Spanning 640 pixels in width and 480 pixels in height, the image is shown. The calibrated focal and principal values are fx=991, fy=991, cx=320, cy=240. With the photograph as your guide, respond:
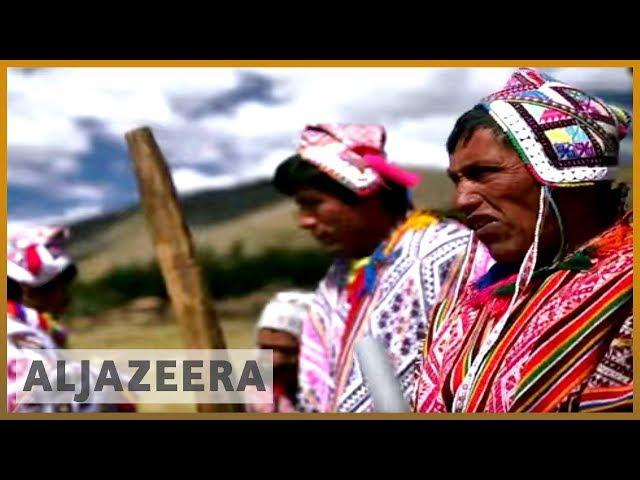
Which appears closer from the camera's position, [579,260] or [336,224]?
[579,260]

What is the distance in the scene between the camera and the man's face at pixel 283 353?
4926 millimetres

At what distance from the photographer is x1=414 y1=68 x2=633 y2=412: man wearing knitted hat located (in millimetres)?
2307

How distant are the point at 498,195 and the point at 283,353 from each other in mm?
2664

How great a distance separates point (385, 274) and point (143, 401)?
1.64m

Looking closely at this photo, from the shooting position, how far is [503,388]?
240 centimetres

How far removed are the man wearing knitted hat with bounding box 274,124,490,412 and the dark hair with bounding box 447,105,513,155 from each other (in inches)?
37.7

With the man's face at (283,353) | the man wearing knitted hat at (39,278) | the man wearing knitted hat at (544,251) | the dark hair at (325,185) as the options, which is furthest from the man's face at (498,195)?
the man wearing knitted hat at (39,278)

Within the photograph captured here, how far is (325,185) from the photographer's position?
3930mm

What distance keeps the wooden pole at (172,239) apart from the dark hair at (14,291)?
50.7 inches

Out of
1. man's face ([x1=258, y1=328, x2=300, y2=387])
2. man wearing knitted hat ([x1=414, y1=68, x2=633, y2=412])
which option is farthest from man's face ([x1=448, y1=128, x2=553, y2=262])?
man's face ([x1=258, y1=328, x2=300, y2=387])

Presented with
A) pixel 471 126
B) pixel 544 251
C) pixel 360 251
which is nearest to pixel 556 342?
pixel 544 251

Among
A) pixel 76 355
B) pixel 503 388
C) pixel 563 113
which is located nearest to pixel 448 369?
pixel 503 388

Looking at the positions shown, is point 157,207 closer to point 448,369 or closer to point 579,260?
point 448,369

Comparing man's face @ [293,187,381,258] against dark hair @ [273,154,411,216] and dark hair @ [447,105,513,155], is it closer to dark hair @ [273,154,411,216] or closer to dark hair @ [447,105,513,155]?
dark hair @ [273,154,411,216]
